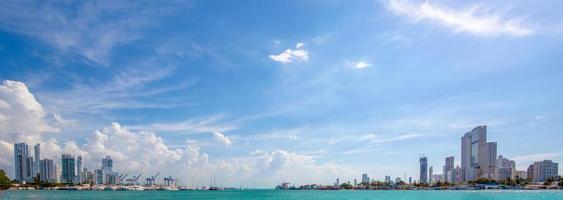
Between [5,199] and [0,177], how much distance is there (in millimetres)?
50158

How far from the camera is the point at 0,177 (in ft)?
470

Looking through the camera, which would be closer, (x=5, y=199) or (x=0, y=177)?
(x=5, y=199)

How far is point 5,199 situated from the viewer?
102m
